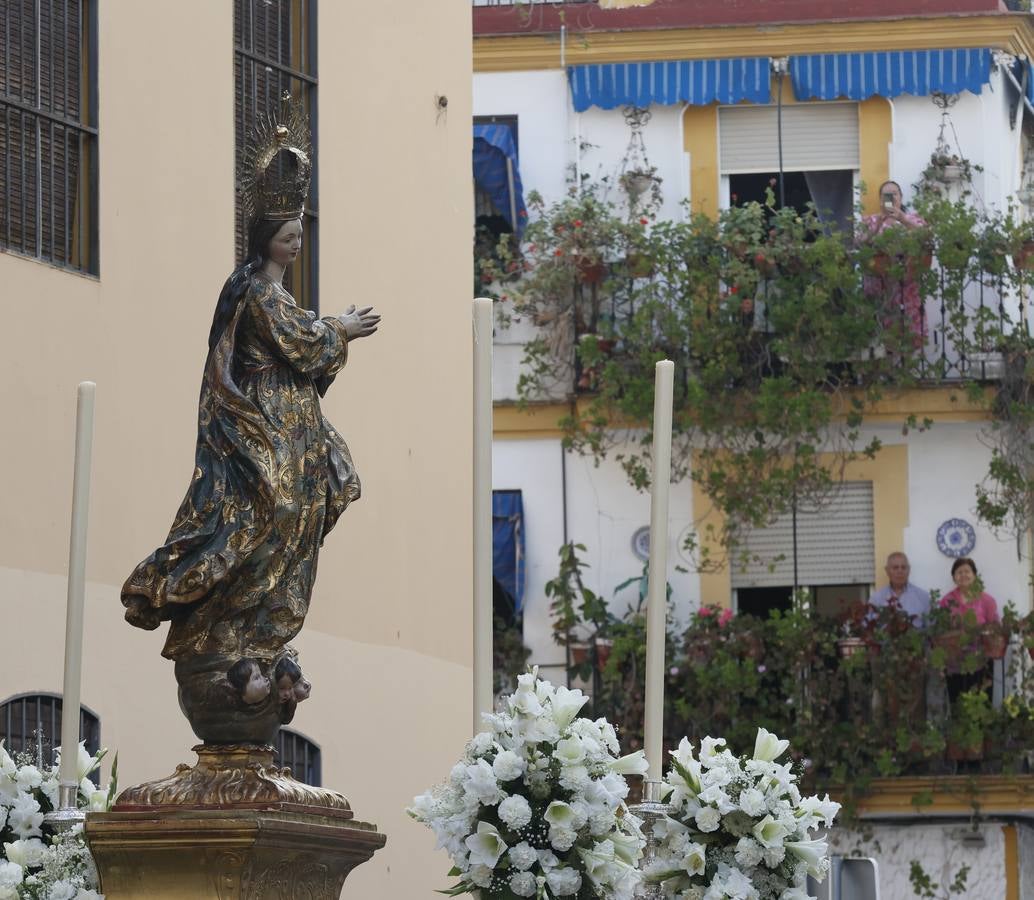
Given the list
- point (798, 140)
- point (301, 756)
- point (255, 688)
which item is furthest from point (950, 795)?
point (255, 688)

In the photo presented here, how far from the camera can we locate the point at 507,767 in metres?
6.17

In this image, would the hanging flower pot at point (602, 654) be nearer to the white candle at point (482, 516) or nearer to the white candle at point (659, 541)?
the white candle at point (659, 541)

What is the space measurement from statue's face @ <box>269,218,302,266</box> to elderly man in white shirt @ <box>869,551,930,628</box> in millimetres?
12944

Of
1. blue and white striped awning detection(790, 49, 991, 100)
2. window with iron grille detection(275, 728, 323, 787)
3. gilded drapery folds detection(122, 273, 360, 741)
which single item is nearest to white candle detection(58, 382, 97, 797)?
gilded drapery folds detection(122, 273, 360, 741)

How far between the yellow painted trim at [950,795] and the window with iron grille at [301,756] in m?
8.02

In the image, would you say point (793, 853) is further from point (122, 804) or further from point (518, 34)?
point (518, 34)

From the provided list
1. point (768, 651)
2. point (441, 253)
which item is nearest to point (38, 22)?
point (441, 253)

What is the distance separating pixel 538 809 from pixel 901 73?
48.2 ft

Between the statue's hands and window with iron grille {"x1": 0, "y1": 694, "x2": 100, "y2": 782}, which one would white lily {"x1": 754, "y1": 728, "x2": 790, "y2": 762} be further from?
window with iron grille {"x1": 0, "y1": 694, "x2": 100, "y2": 782}

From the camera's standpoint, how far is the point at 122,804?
6.01 meters

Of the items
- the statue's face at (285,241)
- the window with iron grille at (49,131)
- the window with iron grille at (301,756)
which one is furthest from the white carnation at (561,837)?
the window with iron grille at (301,756)

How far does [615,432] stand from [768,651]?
209cm

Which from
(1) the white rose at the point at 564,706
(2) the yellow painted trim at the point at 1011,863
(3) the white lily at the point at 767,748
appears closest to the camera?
(1) the white rose at the point at 564,706

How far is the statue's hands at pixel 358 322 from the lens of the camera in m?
6.49
